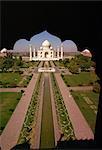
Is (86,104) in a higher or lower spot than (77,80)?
lower

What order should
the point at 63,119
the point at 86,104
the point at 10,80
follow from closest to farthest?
1. the point at 63,119
2. the point at 86,104
3. the point at 10,80

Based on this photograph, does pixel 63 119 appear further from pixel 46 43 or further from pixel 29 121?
pixel 46 43

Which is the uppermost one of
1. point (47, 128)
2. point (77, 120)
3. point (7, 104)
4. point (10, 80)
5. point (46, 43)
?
point (46, 43)

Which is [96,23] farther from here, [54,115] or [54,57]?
[54,57]

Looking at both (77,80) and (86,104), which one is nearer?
(86,104)

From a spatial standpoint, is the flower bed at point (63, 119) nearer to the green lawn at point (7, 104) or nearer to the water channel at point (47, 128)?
the water channel at point (47, 128)

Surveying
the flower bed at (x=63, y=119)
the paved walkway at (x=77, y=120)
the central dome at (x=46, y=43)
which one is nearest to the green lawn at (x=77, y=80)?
the paved walkway at (x=77, y=120)

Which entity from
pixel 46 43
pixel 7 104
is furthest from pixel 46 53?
pixel 7 104
